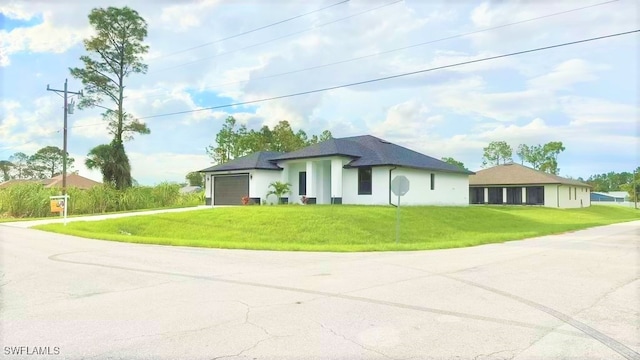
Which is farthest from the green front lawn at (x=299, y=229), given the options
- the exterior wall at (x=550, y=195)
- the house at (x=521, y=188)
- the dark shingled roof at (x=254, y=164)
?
the house at (x=521, y=188)

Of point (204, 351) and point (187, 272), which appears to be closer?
point (204, 351)

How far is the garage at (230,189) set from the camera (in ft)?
112

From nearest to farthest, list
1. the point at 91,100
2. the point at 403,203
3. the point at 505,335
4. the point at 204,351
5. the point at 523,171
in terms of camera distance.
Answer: the point at 204,351
the point at 505,335
the point at 403,203
the point at 91,100
the point at 523,171

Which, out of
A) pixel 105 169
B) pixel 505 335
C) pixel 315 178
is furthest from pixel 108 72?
pixel 505 335

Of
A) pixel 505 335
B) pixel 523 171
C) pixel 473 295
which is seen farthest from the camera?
pixel 523 171

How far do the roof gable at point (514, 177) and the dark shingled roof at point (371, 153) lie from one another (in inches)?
584

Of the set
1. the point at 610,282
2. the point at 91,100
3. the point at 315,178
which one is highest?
the point at 91,100

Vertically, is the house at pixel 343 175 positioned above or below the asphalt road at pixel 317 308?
above

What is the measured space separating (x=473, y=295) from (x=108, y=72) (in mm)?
42113

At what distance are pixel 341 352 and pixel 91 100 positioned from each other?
43293mm

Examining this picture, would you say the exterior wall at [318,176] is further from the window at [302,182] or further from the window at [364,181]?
the window at [364,181]

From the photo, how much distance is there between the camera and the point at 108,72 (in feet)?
139

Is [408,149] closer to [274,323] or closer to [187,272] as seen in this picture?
[187,272]

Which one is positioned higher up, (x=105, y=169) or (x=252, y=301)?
(x=105, y=169)
